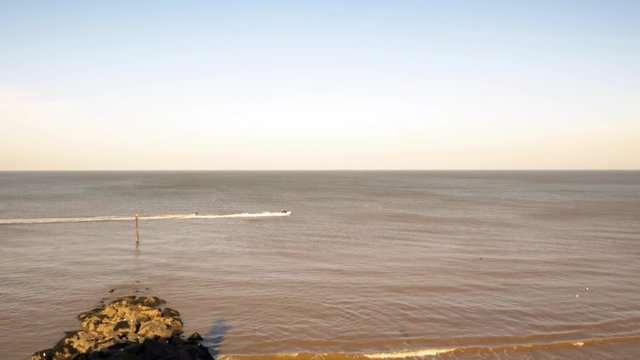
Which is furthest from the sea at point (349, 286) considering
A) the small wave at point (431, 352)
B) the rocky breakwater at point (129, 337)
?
the rocky breakwater at point (129, 337)

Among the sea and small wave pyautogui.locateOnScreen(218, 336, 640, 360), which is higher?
the sea

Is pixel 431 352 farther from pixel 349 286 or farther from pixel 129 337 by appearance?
pixel 129 337

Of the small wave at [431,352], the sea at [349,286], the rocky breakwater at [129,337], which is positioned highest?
the rocky breakwater at [129,337]

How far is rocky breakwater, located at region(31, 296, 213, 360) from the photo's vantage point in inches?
548

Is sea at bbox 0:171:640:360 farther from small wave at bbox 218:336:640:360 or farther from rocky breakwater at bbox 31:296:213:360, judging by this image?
rocky breakwater at bbox 31:296:213:360

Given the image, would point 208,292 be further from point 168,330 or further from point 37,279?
point 37,279

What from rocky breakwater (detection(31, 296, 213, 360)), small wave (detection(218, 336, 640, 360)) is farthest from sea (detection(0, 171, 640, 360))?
rocky breakwater (detection(31, 296, 213, 360))

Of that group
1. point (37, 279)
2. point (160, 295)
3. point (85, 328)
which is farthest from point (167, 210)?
point (85, 328)

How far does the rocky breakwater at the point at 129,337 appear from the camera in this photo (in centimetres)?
1393

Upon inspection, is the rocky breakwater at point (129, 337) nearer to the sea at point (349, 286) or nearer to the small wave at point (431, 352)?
the sea at point (349, 286)

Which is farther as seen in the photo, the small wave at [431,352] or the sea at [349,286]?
the sea at [349,286]

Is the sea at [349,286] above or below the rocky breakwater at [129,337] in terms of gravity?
below

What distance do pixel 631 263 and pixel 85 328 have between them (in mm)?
30767

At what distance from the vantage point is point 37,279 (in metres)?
26.3
